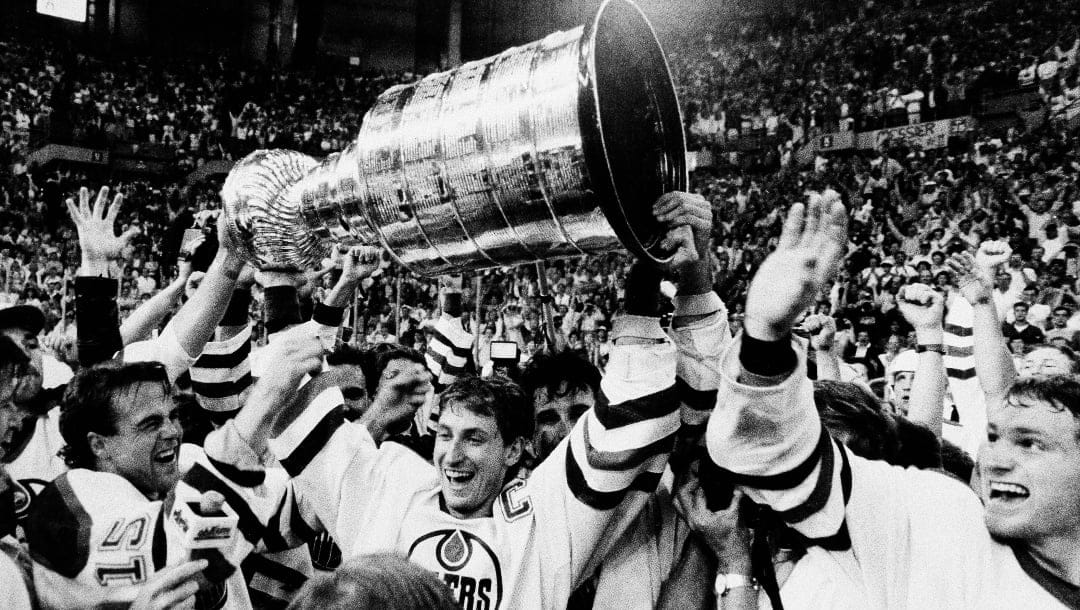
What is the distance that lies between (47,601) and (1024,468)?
1.79 meters

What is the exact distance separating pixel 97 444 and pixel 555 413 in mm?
1099

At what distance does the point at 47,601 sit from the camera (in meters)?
1.52

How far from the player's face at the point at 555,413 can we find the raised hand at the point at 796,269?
3.34 feet

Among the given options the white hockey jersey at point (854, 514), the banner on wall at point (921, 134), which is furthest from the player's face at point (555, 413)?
the banner on wall at point (921, 134)

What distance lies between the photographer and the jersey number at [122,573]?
150cm

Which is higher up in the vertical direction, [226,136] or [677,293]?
Answer: [226,136]

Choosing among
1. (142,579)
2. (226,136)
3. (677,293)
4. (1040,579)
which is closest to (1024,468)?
(1040,579)

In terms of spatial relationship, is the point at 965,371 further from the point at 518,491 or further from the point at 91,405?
the point at 91,405

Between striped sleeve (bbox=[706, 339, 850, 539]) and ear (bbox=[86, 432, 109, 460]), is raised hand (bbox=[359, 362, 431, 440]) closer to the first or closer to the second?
ear (bbox=[86, 432, 109, 460])

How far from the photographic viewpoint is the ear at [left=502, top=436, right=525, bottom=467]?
192cm

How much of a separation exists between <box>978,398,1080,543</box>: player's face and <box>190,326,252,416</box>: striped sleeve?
6.09 ft

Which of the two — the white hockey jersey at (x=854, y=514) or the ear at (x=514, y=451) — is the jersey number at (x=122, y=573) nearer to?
the ear at (x=514, y=451)

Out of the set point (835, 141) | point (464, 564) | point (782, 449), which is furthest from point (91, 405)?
point (835, 141)

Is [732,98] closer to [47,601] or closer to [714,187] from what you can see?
[714,187]
